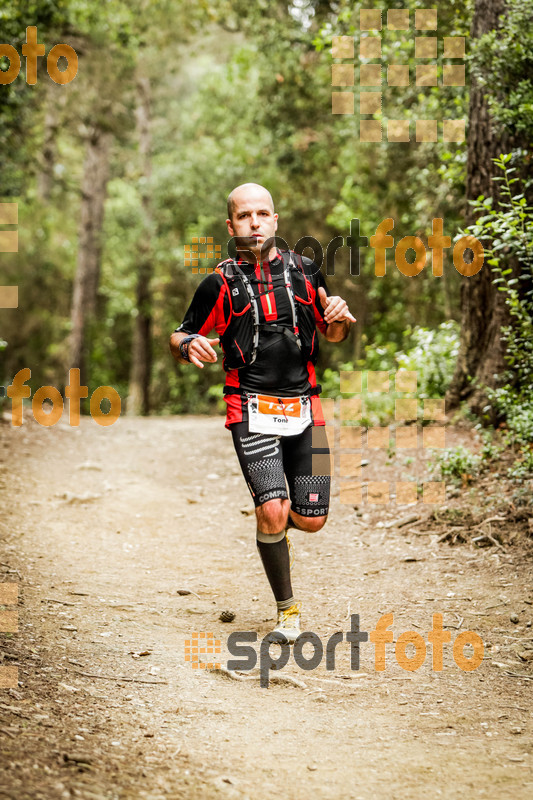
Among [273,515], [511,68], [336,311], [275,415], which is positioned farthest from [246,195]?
[511,68]

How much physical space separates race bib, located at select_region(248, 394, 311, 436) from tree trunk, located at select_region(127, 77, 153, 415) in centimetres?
1844

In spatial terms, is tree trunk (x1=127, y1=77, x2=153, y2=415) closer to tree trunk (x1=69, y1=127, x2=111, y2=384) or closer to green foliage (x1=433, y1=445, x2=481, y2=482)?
tree trunk (x1=69, y1=127, x2=111, y2=384)

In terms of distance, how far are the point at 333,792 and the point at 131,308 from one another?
22.4 metres

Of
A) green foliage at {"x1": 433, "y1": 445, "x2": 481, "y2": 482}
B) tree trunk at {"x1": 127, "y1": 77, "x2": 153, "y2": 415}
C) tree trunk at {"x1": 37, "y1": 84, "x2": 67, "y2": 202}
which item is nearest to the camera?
green foliage at {"x1": 433, "y1": 445, "x2": 481, "y2": 482}

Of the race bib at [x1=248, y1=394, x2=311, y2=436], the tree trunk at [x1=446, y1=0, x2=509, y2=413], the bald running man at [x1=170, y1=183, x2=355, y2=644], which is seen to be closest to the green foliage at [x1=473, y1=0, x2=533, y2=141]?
the tree trunk at [x1=446, y1=0, x2=509, y2=413]

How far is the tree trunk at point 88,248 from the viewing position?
20.8 m

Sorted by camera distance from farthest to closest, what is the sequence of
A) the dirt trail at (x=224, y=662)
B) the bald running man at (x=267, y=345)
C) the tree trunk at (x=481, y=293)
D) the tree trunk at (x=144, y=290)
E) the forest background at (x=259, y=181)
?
the tree trunk at (x=144, y=290) < the tree trunk at (x=481, y=293) < the forest background at (x=259, y=181) < the bald running man at (x=267, y=345) < the dirt trail at (x=224, y=662)

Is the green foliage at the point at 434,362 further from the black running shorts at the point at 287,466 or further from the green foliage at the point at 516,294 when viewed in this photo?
the black running shorts at the point at 287,466

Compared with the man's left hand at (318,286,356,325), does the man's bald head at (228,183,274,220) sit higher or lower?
higher

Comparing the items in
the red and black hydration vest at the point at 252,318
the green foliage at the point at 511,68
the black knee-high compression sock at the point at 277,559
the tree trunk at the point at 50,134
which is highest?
the tree trunk at the point at 50,134

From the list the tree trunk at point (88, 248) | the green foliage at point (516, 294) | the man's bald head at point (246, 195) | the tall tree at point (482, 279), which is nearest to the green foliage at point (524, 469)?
the green foliage at point (516, 294)

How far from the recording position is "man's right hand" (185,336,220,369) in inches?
152

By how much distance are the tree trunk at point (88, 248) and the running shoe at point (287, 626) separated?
57.6 feet

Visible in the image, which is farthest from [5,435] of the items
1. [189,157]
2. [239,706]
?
[189,157]
